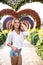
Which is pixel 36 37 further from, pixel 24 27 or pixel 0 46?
pixel 0 46

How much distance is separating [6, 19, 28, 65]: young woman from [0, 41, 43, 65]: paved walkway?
47 mm

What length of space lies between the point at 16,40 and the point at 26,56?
7.6 inches

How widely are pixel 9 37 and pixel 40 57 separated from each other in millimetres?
367

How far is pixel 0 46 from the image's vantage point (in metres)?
2.40

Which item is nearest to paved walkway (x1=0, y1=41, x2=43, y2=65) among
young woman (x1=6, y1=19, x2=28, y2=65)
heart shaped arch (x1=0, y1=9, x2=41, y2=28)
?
young woman (x1=6, y1=19, x2=28, y2=65)

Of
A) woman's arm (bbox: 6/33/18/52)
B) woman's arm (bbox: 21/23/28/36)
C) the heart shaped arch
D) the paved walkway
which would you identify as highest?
the heart shaped arch

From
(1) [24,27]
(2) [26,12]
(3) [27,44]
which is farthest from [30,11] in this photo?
(3) [27,44]

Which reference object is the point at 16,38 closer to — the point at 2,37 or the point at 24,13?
the point at 2,37

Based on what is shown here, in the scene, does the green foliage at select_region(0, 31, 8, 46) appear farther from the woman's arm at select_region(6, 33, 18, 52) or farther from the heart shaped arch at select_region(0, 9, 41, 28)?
the heart shaped arch at select_region(0, 9, 41, 28)

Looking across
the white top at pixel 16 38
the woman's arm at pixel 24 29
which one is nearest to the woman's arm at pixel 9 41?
the white top at pixel 16 38

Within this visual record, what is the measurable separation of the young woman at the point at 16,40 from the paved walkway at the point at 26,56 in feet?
0.15

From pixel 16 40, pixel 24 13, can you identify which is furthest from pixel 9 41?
pixel 24 13

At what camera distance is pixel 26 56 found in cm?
238

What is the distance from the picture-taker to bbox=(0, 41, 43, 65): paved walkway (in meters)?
2.36
